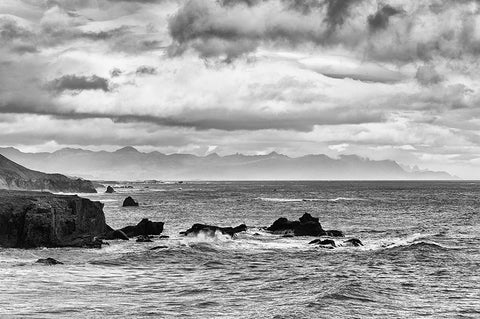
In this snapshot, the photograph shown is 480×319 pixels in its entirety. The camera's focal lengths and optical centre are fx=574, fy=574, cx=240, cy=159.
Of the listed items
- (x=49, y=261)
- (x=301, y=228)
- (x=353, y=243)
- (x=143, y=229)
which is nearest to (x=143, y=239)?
(x=143, y=229)

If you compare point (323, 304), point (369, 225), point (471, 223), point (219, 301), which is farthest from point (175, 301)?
point (471, 223)

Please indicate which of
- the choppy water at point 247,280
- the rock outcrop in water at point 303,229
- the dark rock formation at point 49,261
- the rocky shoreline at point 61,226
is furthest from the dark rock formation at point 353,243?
the dark rock formation at point 49,261

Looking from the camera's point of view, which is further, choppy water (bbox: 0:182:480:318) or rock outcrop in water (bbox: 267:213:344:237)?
rock outcrop in water (bbox: 267:213:344:237)

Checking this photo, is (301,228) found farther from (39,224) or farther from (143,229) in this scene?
(39,224)

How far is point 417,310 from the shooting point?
102 ft

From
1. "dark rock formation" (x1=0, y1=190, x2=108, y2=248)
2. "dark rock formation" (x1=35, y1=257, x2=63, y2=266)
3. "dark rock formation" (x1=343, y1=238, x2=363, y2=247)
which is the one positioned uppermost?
"dark rock formation" (x1=0, y1=190, x2=108, y2=248)

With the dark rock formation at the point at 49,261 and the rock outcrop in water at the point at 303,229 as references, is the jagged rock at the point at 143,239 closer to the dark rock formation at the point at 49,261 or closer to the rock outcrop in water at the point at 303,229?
the dark rock formation at the point at 49,261

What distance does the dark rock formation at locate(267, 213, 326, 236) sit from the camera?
241ft

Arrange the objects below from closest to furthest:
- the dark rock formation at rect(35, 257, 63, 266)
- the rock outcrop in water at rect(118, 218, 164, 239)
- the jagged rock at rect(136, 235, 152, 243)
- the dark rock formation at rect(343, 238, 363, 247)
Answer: the dark rock formation at rect(35, 257, 63, 266) < the dark rock formation at rect(343, 238, 363, 247) < the jagged rock at rect(136, 235, 152, 243) < the rock outcrop in water at rect(118, 218, 164, 239)

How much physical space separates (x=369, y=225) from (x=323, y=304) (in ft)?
198

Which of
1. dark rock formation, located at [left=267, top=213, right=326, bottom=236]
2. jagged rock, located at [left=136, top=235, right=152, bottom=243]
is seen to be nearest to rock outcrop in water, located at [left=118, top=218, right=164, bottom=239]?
jagged rock, located at [left=136, top=235, right=152, bottom=243]

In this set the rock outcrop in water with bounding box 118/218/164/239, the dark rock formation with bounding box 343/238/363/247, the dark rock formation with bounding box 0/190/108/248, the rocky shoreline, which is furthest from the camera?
the rock outcrop in water with bounding box 118/218/164/239

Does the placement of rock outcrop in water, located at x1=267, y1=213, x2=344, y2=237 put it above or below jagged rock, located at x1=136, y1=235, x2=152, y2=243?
above

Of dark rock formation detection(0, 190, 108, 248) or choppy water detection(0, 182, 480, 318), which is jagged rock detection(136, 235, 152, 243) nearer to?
choppy water detection(0, 182, 480, 318)
